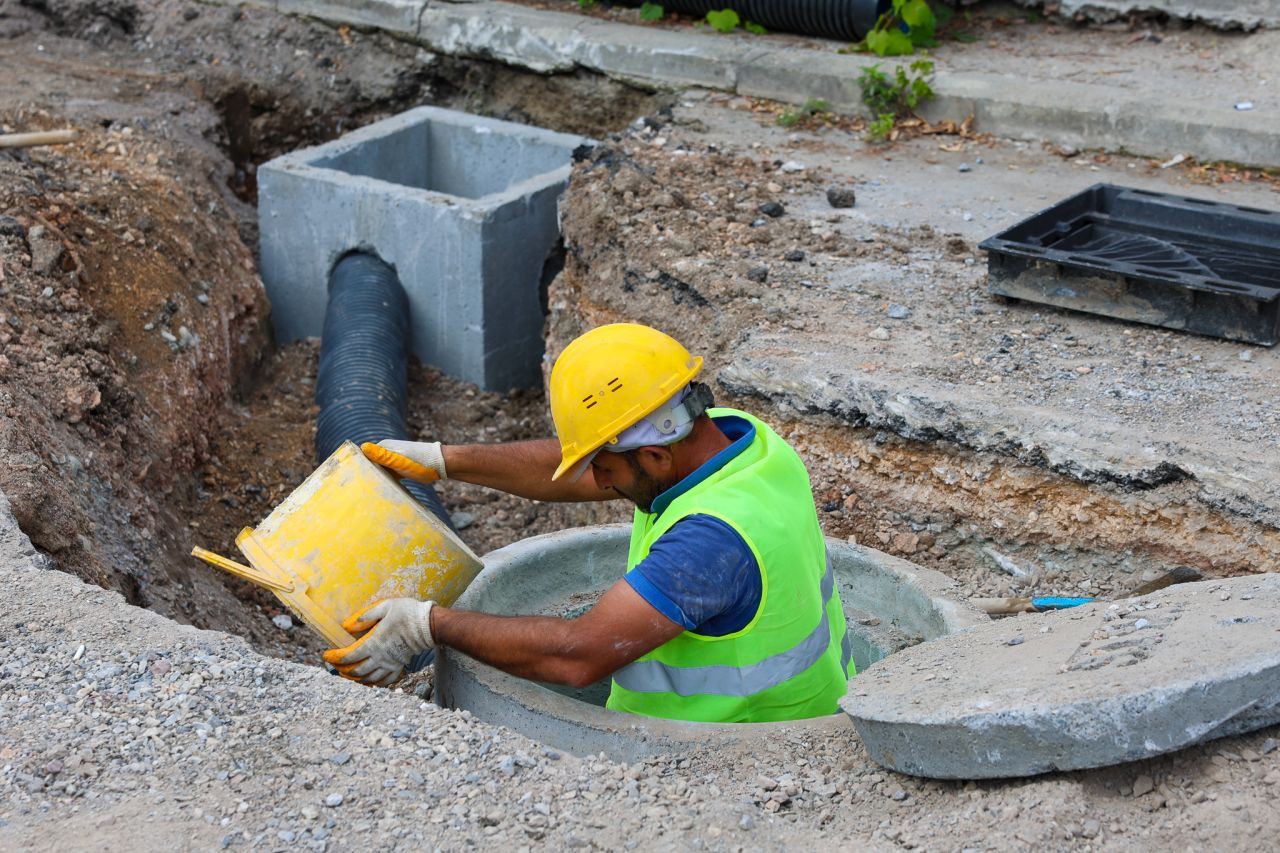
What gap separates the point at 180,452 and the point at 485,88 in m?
4.01

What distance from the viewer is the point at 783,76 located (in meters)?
7.34

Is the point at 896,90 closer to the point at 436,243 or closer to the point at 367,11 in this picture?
the point at 436,243

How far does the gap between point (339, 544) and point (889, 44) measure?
5.36 m

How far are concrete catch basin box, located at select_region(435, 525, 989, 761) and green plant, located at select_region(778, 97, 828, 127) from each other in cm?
362

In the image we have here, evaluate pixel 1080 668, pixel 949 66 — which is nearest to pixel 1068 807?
pixel 1080 668

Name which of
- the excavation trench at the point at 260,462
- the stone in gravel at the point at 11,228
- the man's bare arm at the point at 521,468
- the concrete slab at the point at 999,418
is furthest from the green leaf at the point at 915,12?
the man's bare arm at the point at 521,468

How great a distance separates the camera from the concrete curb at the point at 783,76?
6.34 m

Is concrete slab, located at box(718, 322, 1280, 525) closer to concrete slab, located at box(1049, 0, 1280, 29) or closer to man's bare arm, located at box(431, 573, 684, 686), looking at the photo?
man's bare arm, located at box(431, 573, 684, 686)

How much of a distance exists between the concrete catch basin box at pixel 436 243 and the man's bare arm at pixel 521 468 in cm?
286

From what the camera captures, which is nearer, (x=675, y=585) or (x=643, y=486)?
(x=675, y=585)

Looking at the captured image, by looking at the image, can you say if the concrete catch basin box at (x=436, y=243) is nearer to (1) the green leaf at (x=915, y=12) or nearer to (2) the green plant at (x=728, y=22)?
(2) the green plant at (x=728, y=22)

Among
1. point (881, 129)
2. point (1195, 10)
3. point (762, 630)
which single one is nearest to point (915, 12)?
point (881, 129)

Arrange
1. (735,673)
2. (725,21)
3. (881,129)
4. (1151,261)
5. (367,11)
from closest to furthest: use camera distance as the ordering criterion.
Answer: (735,673) → (1151,261) → (881,129) → (725,21) → (367,11)

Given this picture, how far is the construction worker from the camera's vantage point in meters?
2.76
